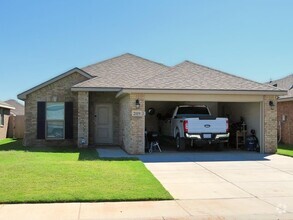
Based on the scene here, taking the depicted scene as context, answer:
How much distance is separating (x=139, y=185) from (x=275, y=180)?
3.90m

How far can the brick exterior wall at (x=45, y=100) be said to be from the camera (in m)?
20.0

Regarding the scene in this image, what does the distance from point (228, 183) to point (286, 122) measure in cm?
1509

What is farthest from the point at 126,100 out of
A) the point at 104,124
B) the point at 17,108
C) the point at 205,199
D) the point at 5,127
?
the point at 17,108

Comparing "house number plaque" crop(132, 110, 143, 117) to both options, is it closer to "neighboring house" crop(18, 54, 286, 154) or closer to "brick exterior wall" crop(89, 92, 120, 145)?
"neighboring house" crop(18, 54, 286, 154)

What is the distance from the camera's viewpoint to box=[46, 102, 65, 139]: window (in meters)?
20.1

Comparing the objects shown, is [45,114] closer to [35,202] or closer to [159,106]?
[159,106]

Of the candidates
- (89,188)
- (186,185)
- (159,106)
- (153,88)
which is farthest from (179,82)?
(89,188)

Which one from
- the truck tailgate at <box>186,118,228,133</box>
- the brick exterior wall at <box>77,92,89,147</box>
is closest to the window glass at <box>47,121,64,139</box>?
the brick exterior wall at <box>77,92,89,147</box>

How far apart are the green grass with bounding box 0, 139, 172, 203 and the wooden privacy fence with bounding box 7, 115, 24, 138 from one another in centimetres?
1846

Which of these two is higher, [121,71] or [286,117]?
[121,71]

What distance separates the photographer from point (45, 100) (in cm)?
2006

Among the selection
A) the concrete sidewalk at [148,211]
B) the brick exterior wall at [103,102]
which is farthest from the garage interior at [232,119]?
the concrete sidewalk at [148,211]

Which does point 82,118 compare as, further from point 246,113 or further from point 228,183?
point 228,183

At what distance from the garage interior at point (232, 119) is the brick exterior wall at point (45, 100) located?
485cm
